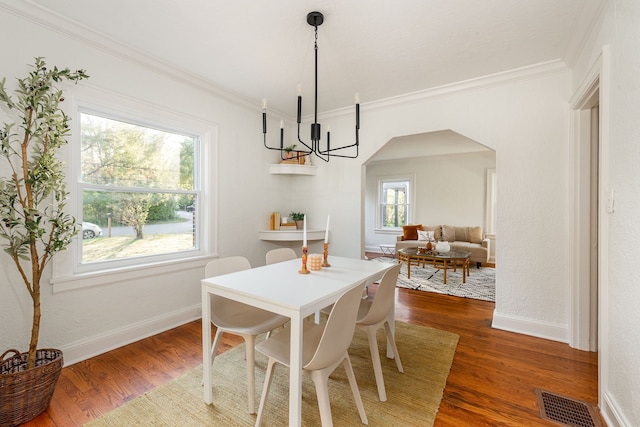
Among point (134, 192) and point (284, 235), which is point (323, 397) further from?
point (284, 235)

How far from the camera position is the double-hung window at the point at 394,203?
7660 mm

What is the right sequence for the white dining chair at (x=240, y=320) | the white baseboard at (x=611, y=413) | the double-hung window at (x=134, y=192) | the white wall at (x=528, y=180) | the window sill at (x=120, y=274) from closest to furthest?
the white baseboard at (x=611, y=413)
the white dining chair at (x=240, y=320)
the window sill at (x=120, y=274)
the double-hung window at (x=134, y=192)
the white wall at (x=528, y=180)

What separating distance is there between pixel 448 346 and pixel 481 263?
4.15m

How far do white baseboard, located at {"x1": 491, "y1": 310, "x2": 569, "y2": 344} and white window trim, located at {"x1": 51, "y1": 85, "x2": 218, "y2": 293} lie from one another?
10.3 feet

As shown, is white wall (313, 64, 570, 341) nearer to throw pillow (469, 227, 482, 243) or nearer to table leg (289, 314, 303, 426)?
table leg (289, 314, 303, 426)

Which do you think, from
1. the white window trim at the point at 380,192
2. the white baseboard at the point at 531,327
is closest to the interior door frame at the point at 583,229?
the white baseboard at the point at 531,327

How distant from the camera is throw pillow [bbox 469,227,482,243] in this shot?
6.16 m

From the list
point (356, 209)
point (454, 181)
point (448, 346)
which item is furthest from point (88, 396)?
point (454, 181)

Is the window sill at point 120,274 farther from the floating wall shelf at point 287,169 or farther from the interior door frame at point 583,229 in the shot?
the interior door frame at point 583,229

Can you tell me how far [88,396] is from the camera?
181 cm

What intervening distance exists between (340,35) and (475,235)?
546 centimetres

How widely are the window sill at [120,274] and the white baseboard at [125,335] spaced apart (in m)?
0.43

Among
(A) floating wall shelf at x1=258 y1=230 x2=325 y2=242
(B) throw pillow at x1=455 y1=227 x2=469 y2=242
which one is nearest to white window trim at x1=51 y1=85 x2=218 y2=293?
(A) floating wall shelf at x1=258 y1=230 x2=325 y2=242

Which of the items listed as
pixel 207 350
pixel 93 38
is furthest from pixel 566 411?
pixel 93 38
